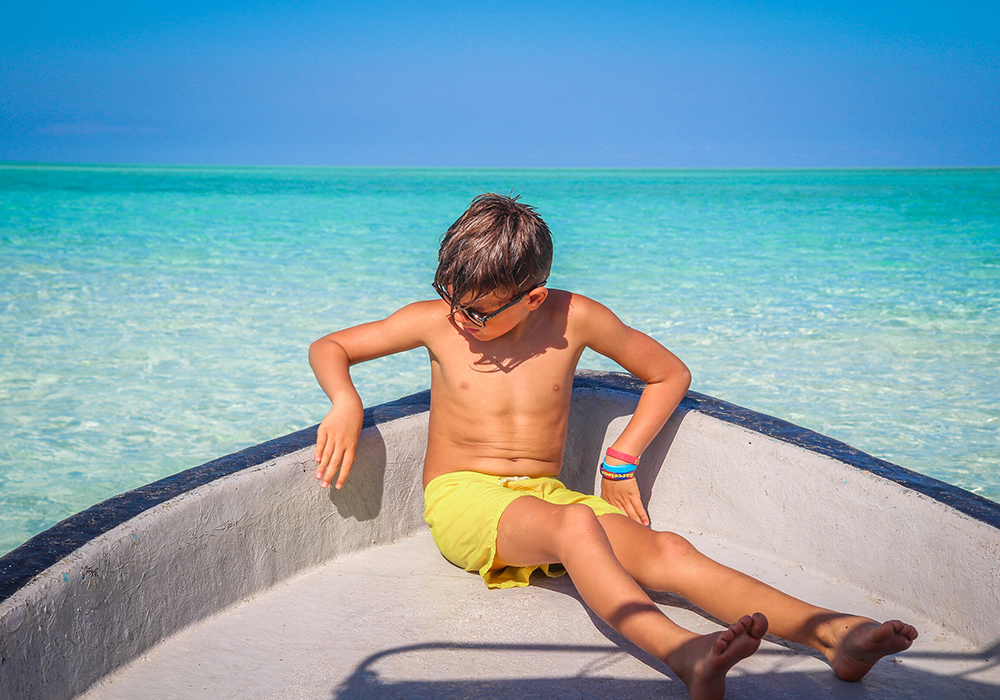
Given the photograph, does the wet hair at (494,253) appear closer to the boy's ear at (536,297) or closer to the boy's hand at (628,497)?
the boy's ear at (536,297)

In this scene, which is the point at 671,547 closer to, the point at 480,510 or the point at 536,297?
the point at 480,510

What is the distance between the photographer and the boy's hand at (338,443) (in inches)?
65.1

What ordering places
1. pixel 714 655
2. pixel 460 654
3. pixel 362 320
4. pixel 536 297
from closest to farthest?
pixel 714 655, pixel 460 654, pixel 536 297, pixel 362 320

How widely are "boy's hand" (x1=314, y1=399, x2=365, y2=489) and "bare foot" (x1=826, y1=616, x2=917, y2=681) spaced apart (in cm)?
98

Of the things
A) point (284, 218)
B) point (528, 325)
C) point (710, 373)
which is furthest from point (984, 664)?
point (284, 218)

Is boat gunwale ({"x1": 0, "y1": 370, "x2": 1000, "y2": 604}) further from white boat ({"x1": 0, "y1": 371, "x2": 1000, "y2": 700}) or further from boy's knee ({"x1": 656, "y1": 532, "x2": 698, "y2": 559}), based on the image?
boy's knee ({"x1": 656, "y1": 532, "x2": 698, "y2": 559})

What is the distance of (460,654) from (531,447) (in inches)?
21.1

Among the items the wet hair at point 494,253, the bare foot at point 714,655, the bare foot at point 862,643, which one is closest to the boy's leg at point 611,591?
the bare foot at point 714,655

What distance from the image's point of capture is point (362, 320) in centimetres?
639

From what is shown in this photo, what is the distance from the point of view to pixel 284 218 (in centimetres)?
1434

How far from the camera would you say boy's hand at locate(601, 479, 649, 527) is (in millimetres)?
1854

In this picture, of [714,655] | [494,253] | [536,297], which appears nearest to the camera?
[714,655]

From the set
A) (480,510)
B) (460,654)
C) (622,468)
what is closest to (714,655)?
(460,654)

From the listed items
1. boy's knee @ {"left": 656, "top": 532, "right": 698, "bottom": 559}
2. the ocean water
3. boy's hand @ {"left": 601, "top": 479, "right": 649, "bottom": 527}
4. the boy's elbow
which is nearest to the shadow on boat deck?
boy's knee @ {"left": 656, "top": 532, "right": 698, "bottom": 559}
